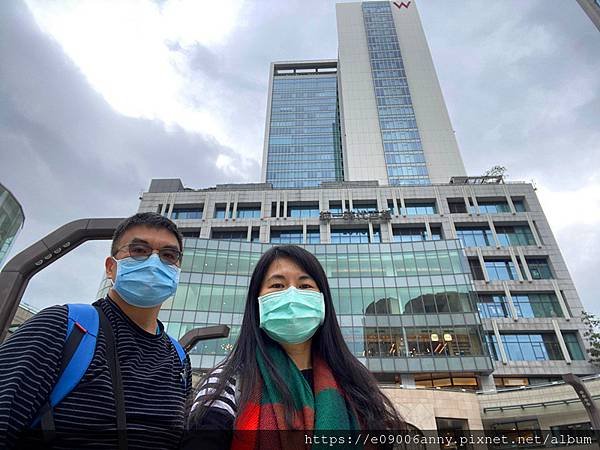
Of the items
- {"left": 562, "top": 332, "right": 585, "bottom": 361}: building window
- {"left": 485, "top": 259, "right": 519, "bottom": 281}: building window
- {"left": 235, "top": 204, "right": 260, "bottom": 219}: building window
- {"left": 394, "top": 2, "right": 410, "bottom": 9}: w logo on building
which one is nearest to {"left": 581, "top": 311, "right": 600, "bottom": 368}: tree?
{"left": 562, "top": 332, "right": 585, "bottom": 361}: building window

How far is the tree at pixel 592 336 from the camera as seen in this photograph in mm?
28219

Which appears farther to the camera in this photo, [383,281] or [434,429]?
[383,281]

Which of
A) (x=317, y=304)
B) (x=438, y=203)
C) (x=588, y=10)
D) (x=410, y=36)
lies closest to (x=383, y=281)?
(x=438, y=203)

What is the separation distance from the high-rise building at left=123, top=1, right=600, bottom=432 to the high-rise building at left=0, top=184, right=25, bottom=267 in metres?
17.0

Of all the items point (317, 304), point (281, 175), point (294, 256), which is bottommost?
point (317, 304)

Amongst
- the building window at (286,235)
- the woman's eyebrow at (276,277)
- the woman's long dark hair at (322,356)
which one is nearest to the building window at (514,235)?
the building window at (286,235)

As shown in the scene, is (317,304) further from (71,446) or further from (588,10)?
(588,10)

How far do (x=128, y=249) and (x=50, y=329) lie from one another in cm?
107

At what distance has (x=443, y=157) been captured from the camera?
6219 cm

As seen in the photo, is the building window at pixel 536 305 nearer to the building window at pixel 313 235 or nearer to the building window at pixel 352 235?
the building window at pixel 352 235

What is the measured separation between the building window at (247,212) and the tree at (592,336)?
37412 millimetres

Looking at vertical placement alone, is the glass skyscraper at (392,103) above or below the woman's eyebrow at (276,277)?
above

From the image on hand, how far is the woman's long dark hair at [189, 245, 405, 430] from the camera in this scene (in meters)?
2.01

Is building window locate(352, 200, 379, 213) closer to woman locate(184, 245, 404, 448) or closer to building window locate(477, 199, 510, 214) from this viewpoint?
building window locate(477, 199, 510, 214)
